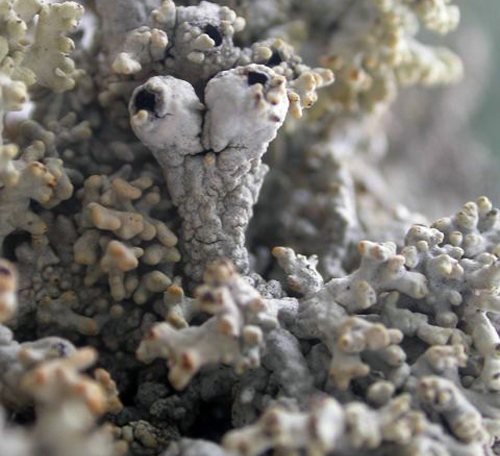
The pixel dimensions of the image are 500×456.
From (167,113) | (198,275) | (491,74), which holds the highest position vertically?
(491,74)

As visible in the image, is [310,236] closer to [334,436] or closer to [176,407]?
[176,407]

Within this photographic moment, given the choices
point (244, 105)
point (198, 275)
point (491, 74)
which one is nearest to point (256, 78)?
point (244, 105)

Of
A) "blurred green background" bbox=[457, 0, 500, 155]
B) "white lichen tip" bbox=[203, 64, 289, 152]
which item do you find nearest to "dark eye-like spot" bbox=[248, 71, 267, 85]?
"white lichen tip" bbox=[203, 64, 289, 152]

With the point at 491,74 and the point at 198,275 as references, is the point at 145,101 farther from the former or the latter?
the point at 491,74

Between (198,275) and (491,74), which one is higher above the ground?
(491,74)

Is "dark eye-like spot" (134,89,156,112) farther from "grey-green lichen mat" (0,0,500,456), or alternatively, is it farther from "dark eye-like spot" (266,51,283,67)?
"dark eye-like spot" (266,51,283,67)

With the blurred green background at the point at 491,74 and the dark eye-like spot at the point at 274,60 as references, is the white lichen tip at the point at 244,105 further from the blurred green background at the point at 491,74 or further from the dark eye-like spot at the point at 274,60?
the blurred green background at the point at 491,74
